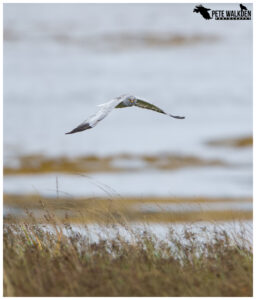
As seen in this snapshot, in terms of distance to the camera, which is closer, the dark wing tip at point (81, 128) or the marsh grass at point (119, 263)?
the marsh grass at point (119, 263)

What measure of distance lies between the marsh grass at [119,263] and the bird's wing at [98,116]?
1.28 m

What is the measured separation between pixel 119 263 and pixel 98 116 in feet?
5.59

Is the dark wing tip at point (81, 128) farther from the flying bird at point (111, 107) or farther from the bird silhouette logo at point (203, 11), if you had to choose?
the bird silhouette logo at point (203, 11)

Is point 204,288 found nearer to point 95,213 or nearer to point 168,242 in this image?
point 168,242

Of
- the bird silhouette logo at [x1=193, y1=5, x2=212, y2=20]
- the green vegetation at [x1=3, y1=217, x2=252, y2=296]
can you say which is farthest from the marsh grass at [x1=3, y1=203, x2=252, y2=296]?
the bird silhouette logo at [x1=193, y1=5, x2=212, y2=20]

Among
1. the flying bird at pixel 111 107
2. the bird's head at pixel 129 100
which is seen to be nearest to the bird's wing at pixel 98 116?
the flying bird at pixel 111 107

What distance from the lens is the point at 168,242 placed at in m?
6.46

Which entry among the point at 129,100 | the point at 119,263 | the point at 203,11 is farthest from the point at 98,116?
the point at 203,11

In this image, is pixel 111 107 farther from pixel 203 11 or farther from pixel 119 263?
pixel 203 11

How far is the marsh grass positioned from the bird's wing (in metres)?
1.28

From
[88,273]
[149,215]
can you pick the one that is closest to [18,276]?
[88,273]

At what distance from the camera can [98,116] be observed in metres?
6.09

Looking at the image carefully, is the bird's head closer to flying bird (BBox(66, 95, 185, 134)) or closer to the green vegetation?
flying bird (BBox(66, 95, 185, 134))

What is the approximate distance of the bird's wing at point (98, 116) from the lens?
5913mm
